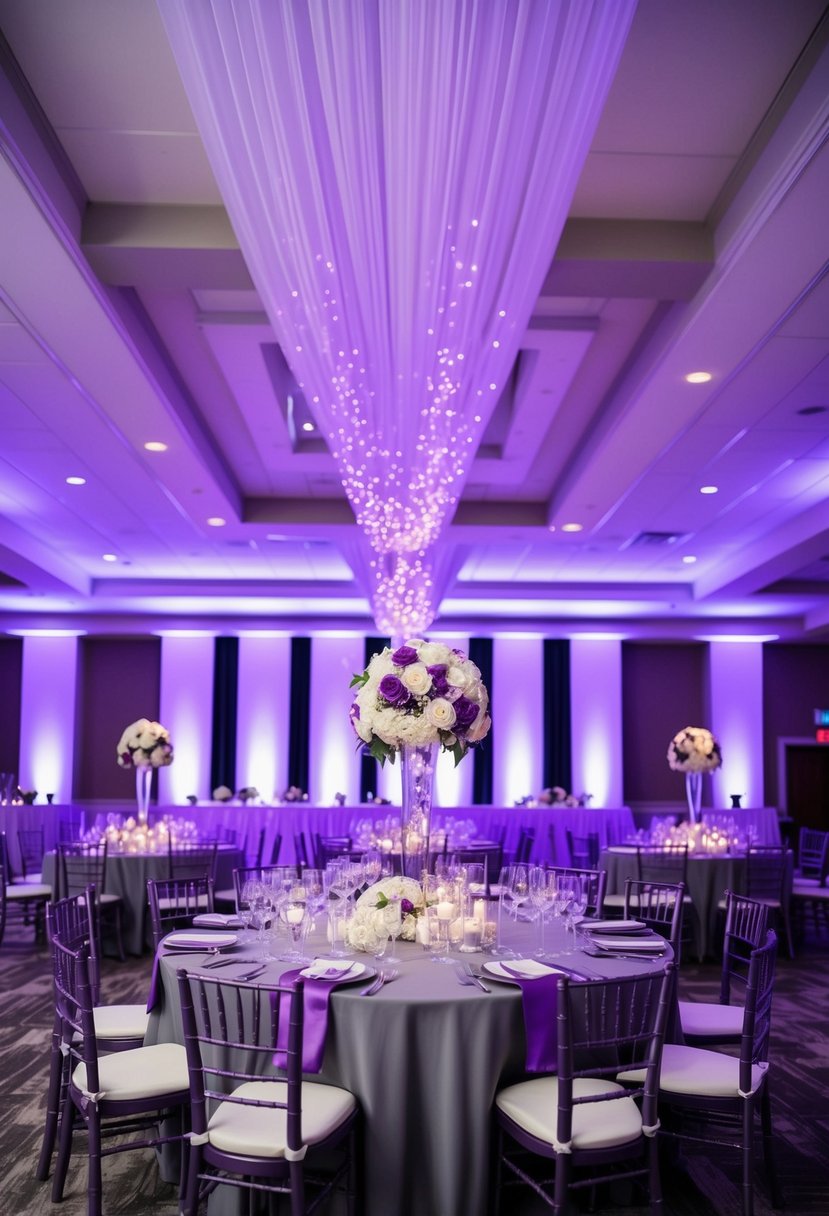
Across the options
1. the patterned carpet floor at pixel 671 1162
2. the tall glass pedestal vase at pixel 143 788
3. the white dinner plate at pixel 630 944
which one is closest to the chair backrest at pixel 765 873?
the patterned carpet floor at pixel 671 1162

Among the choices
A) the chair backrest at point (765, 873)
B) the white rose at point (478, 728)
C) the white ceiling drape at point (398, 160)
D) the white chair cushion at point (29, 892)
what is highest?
the white ceiling drape at point (398, 160)

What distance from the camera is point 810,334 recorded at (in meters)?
5.65

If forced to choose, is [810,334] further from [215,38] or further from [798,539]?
[798,539]

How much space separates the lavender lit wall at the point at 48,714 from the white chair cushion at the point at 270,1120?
516 inches

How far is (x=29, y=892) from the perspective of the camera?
29.0 feet

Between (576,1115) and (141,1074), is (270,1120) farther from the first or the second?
(576,1115)

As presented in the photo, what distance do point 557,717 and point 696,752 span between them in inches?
244

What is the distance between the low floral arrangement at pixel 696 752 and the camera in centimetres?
967

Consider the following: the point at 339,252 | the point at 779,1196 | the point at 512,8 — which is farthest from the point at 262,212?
the point at 779,1196

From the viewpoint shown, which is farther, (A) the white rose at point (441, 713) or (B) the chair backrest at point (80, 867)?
(B) the chair backrest at point (80, 867)

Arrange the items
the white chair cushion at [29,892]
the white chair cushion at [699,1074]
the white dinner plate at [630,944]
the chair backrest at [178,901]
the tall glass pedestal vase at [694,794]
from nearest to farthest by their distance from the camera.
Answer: the white chair cushion at [699,1074] < the white dinner plate at [630,944] < the chair backrest at [178,901] < the white chair cushion at [29,892] < the tall glass pedestal vase at [694,794]

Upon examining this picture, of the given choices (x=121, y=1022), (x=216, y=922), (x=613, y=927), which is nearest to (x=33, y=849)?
(x=216, y=922)

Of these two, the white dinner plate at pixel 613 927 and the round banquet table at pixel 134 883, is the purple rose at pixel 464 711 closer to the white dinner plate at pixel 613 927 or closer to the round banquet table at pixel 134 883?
the white dinner plate at pixel 613 927

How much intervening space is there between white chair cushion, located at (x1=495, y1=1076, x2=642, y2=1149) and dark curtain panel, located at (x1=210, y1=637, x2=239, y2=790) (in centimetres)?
1285
